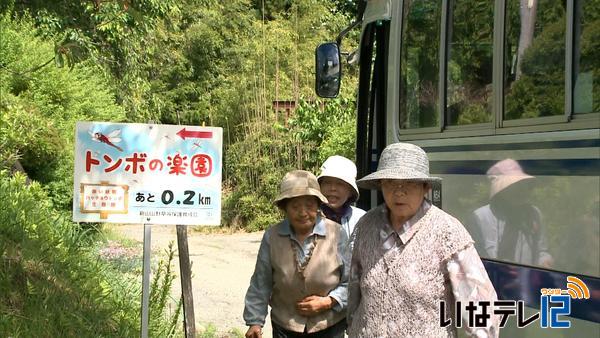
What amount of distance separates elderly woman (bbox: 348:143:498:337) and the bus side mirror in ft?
10.5

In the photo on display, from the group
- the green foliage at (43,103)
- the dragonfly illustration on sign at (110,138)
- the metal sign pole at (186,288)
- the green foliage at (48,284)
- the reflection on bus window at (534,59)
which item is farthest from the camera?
the green foliage at (43,103)

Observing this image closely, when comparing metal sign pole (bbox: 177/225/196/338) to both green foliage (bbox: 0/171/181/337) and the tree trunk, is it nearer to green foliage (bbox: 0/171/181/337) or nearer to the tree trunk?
green foliage (bbox: 0/171/181/337)

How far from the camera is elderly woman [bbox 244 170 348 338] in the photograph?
4.16 m

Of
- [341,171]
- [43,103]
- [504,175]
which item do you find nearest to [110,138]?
[341,171]

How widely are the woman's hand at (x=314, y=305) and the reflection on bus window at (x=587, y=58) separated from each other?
5.09 feet

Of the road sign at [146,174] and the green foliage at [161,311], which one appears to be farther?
the green foliage at [161,311]

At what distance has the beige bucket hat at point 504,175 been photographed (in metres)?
3.69

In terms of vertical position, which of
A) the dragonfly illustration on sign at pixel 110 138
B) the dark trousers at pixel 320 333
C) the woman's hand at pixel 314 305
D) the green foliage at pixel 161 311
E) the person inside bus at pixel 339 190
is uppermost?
the dragonfly illustration on sign at pixel 110 138

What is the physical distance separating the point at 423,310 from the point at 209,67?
2609cm

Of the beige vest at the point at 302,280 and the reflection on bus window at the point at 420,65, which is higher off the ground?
the reflection on bus window at the point at 420,65

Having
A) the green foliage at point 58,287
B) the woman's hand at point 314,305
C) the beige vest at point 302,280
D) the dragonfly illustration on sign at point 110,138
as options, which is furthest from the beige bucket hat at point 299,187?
the green foliage at point 58,287

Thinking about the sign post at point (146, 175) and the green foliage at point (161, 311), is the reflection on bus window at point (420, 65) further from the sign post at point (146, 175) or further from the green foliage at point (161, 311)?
the green foliage at point (161, 311)

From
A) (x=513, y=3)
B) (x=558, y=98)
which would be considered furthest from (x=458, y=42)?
(x=558, y=98)

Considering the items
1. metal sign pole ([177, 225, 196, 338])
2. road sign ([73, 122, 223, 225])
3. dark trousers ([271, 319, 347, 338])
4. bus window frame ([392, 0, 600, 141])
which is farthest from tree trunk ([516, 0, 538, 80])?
metal sign pole ([177, 225, 196, 338])
